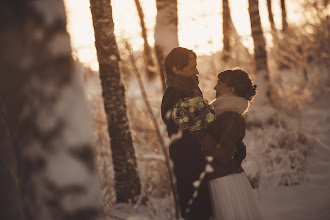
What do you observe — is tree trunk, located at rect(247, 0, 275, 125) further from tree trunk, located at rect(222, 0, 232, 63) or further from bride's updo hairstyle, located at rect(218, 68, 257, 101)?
bride's updo hairstyle, located at rect(218, 68, 257, 101)

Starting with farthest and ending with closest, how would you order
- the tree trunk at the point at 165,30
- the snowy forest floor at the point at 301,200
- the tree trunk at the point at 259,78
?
the tree trunk at the point at 259,78, the tree trunk at the point at 165,30, the snowy forest floor at the point at 301,200

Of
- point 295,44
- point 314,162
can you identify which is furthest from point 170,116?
point 295,44

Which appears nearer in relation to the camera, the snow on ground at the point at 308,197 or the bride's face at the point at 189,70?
the bride's face at the point at 189,70

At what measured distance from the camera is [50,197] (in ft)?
4.60

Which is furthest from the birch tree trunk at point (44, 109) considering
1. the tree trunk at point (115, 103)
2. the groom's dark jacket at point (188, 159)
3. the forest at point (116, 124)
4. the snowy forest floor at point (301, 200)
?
the tree trunk at point (115, 103)

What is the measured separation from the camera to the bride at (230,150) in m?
3.03

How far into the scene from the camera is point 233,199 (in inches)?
125

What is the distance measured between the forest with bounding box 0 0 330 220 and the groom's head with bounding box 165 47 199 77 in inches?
19.4

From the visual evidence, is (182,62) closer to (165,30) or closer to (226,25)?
(165,30)

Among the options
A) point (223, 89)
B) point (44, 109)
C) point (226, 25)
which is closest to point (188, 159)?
point (223, 89)

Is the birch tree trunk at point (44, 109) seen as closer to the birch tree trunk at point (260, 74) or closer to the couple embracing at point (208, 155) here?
the couple embracing at point (208, 155)

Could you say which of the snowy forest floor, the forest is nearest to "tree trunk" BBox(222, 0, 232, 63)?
the forest

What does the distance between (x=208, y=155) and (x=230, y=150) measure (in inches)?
8.3

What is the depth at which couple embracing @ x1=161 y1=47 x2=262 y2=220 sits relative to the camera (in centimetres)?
314
